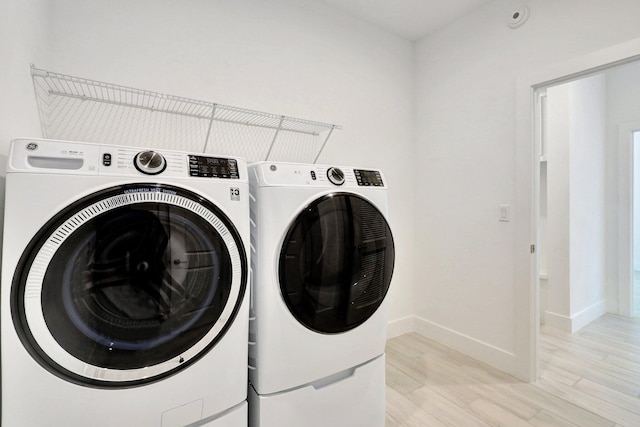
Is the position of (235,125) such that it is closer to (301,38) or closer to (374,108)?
(301,38)

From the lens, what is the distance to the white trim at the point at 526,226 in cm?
186

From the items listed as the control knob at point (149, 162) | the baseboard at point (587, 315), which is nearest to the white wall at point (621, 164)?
the baseboard at point (587, 315)

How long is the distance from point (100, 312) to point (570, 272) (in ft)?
11.6

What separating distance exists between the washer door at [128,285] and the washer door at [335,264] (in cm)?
22

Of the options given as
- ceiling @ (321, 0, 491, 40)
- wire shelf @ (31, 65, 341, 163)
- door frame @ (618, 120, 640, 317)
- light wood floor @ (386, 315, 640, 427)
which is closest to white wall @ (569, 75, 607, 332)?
door frame @ (618, 120, 640, 317)

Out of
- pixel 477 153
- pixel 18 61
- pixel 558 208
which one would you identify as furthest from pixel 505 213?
pixel 18 61

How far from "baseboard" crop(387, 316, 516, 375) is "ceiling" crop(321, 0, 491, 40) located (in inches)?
103

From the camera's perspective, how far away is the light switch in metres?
1.99

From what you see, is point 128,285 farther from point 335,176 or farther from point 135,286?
point 335,176

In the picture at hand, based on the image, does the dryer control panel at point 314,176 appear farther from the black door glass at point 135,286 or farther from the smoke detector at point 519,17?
the smoke detector at point 519,17

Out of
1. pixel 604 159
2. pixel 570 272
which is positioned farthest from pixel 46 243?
pixel 604 159

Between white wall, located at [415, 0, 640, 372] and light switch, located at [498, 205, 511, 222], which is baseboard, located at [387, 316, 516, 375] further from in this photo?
light switch, located at [498, 205, 511, 222]

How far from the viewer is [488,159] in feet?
6.91

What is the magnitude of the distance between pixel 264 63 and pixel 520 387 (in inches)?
108
